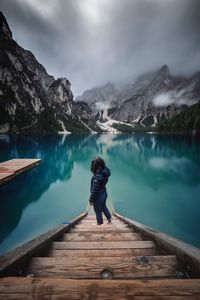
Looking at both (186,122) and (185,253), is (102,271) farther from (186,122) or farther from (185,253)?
(186,122)

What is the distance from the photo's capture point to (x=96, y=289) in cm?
174

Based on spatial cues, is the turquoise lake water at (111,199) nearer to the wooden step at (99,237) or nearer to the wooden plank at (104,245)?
the wooden step at (99,237)

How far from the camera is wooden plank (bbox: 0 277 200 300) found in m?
1.67

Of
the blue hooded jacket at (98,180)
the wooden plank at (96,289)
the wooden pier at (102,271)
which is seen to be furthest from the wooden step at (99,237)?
the wooden plank at (96,289)

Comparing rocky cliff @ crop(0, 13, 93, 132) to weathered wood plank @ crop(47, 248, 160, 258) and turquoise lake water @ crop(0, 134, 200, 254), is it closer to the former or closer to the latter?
turquoise lake water @ crop(0, 134, 200, 254)

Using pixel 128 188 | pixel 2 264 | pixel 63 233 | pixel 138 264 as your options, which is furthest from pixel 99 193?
pixel 128 188

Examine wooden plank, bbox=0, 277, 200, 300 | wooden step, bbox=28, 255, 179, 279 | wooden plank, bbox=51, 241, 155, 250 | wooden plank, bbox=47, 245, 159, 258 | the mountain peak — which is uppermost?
the mountain peak

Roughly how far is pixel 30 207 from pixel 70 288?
38.3 feet

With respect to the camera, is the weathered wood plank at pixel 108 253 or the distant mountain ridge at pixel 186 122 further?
the distant mountain ridge at pixel 186 122

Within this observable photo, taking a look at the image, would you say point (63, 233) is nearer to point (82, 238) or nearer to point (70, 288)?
point (82, 238)

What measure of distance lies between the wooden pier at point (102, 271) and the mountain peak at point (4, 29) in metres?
200

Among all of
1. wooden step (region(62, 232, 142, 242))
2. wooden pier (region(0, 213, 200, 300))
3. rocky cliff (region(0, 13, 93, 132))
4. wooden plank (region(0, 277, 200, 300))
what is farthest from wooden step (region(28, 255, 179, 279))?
rocky cliff (region(0, 13, 93, 132))

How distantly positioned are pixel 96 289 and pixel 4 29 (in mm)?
208342

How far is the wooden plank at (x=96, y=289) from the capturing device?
65.7 inches
